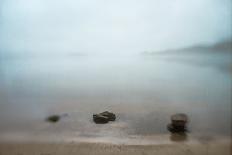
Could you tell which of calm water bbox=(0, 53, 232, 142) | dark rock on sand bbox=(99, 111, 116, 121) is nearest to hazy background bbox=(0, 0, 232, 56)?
calm water bbox=(0, 53, 232, 142)

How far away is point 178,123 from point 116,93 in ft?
1.30

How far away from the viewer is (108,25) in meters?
2.20

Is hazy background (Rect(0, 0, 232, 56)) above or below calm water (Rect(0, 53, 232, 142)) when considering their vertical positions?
above

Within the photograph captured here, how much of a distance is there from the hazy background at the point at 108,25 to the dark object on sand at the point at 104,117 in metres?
0.36

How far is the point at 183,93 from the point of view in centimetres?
212

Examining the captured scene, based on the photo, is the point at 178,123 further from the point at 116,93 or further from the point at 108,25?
the point at 108,25

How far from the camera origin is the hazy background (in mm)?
2102

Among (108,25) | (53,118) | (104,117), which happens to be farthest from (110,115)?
(108,25)

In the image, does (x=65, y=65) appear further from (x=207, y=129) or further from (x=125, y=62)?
(x=207, y=129)

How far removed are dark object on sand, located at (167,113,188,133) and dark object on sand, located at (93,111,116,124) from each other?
1.07 ft

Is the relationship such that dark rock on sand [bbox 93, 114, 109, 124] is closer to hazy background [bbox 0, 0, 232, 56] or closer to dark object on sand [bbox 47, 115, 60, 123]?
dark object on sand [bbox 47, 115, 60, 123]

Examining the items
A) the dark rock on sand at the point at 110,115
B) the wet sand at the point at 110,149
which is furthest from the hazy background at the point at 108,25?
the wet sand at the point at 110,149

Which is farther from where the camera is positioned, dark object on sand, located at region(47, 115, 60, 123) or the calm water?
dark object on sand, located at region(47, 115, 60, 123)

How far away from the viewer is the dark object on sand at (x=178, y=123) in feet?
6.77
